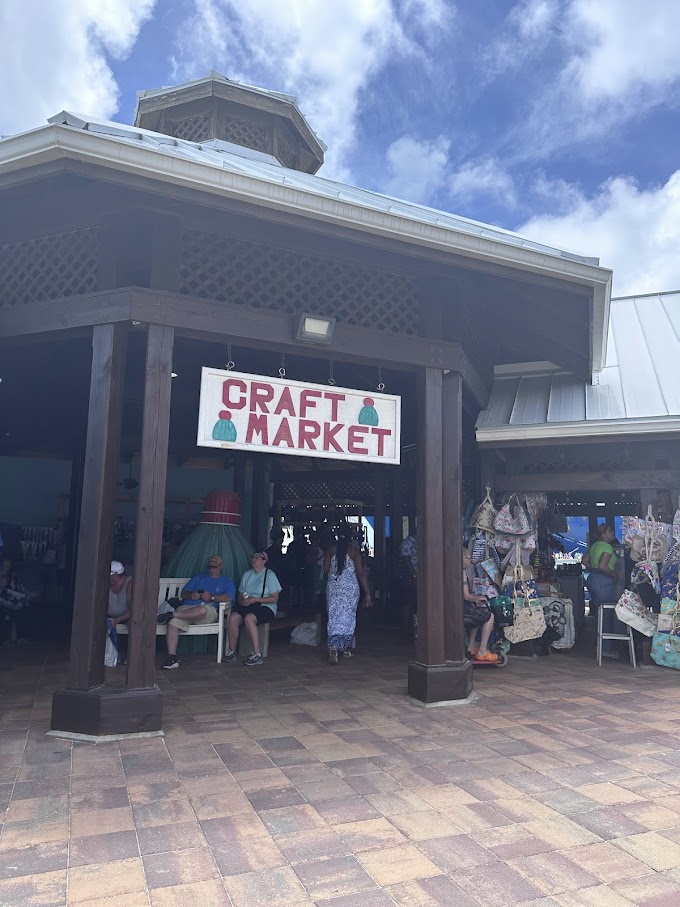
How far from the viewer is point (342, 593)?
6.86m

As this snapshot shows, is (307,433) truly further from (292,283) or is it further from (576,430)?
(576,430)

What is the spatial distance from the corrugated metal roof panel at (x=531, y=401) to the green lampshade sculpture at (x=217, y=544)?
12.1 feet

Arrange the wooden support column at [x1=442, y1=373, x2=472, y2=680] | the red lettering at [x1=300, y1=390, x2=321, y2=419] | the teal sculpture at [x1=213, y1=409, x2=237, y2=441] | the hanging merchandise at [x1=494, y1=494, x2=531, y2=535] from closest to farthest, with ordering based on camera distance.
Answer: the teal sculpture at [x1=213, y1=409, x2=237, y2=441], the red lettering at [x1=300, y1=390, x2=321, y2=419], the wooden support column at [x1=442, y1=373, x2=472, y2=680], the hanging merchandise at [x1=494, y1=494, x2=531, y2=535]

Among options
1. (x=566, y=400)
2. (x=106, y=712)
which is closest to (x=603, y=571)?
(x=566, y=400)

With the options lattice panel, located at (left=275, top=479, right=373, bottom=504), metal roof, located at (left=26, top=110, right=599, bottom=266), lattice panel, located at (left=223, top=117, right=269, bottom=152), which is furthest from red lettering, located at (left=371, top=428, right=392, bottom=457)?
lattice panel, located at (left=275, top=479, right=373, bottom=504)

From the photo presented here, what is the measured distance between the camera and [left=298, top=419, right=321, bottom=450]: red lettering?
474 centimetres

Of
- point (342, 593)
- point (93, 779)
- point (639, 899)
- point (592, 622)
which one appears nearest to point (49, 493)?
point (342, 593)

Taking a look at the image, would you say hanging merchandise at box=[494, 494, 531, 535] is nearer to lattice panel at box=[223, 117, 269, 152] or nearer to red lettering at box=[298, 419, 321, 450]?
red lettering at box=[298, 419, 321, 450]

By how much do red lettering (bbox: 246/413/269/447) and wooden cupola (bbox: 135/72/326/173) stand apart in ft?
18.2

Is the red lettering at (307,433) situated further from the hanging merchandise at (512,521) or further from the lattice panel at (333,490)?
the lattice panel at (333,490)

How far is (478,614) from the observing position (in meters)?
6.71

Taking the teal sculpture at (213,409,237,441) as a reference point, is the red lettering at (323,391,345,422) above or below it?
above

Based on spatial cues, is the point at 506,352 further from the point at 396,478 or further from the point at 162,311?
the point at 162,311

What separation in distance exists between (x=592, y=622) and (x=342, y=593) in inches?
234
